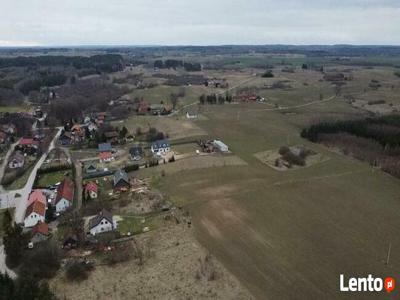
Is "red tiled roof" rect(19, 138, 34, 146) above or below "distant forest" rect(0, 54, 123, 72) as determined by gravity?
below

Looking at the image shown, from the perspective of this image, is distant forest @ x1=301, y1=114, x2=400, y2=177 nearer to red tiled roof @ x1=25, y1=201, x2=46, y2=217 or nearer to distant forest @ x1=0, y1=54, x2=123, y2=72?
red tiled roof @ x1=25, y1=201, x2=46, y2=217

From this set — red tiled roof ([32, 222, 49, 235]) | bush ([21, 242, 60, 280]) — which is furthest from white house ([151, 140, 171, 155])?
bush ([21, 242, 60, 280])

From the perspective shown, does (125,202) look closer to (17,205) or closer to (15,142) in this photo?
(17,205)

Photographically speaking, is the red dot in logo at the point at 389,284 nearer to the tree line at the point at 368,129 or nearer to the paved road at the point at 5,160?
the tree line at the point at 368,129

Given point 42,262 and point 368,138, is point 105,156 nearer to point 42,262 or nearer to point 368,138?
point 42,262

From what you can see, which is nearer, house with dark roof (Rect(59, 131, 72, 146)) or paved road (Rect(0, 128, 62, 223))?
paved road (Rect(0, 128, 62, 223))

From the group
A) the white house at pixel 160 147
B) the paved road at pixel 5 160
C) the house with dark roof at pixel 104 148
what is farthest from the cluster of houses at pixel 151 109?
the house with dark roof at pixel 104 148

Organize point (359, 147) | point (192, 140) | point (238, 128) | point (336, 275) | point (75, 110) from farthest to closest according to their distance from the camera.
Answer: point (75, 110), point (238, 128), point (192, 140), point (359, 147), point (336, 275)

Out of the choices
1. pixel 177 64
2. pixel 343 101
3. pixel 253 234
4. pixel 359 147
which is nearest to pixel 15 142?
pixel 253 234
